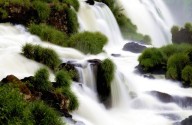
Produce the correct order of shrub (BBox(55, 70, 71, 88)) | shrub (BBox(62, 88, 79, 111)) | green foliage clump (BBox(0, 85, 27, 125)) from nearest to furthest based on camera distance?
green foliage clump (BBox(0, 85, 27, 125)), shrub (BBox(62, 88, 79, 111)), shrub (BBox(55, 70, 71, 88))

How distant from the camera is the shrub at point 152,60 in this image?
22000 millimetres

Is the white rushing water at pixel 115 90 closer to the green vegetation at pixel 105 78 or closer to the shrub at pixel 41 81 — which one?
the green vegetation at pixel 105 78

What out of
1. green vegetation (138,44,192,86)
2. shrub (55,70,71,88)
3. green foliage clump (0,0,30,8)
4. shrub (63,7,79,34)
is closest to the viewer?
shrub (55,70,71,88)

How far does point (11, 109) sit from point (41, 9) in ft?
44.2

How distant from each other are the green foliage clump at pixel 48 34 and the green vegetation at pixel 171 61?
4018 mm

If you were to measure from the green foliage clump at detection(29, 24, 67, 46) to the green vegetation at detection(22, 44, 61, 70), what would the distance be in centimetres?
395

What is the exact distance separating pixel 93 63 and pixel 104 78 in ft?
2.27

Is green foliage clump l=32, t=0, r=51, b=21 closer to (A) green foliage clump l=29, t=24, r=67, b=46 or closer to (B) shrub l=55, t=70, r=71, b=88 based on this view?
(A) green foliage clump l=29, t=24, r=67, b=46

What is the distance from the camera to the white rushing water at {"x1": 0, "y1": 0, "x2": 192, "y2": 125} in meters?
15.5

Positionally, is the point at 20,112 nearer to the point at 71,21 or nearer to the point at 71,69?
the point at 71,69

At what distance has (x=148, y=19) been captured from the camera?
3897cm

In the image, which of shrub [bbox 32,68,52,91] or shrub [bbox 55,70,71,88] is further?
shrub [bbox 55,70,71,88]

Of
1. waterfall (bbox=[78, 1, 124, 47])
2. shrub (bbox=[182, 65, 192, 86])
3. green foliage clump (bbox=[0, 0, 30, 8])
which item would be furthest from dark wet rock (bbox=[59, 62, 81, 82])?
waterfall (bbox=[78, 1, 124, 47])

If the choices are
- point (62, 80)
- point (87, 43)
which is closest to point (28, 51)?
point (62, 80)
